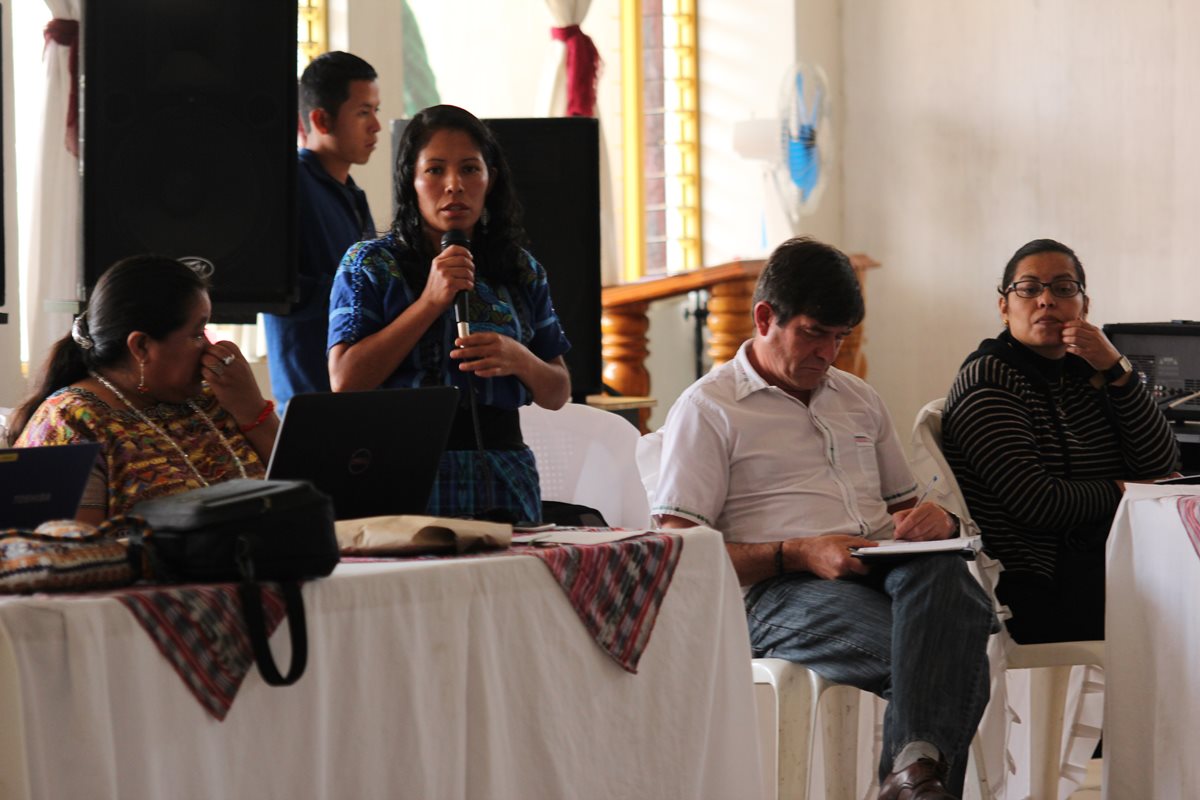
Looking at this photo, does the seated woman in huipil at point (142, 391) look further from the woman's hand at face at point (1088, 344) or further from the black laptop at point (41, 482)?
the woman's hand at face at point (1088, 344)

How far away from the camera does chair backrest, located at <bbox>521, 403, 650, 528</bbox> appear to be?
3.04 meters

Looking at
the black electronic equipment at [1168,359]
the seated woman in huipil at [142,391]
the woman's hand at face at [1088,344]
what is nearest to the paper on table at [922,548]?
the woman's hand at face at [1088,344]

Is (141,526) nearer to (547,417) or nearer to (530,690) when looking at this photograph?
(530,690)

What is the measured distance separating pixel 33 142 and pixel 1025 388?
2.78 meters

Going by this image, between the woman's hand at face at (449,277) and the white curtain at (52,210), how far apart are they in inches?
86.6

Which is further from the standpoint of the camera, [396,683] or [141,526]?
[396,683]

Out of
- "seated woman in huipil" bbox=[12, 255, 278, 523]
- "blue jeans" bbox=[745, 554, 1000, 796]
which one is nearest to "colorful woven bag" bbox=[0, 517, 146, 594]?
"seated woman in huipil" bbox=[12, 255, 278, 523]

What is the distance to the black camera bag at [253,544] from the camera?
5.27ft

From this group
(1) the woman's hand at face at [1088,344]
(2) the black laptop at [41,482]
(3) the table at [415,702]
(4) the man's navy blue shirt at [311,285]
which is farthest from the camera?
(4) the man's navy blue shirt at [311,285]

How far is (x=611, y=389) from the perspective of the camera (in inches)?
220

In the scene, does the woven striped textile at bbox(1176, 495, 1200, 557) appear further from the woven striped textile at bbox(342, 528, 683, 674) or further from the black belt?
the black belt

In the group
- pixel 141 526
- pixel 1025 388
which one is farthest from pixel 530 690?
pixel 1025 388

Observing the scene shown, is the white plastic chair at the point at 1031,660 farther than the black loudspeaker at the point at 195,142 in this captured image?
No

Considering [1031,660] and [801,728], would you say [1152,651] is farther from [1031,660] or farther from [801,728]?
[801,728]
